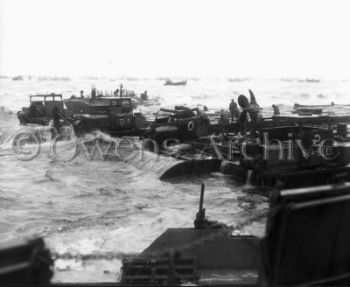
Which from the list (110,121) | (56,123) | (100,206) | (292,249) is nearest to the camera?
(292,249)

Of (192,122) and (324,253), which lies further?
(192,122)

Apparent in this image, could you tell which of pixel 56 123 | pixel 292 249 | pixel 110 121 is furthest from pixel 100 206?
pixel 56 123

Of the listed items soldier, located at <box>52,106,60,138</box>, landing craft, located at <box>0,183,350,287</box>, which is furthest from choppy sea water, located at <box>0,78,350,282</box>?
soldier, located at <box>52,106,60,138</box>

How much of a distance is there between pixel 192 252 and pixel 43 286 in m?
4.64

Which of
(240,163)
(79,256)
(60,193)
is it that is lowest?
(60,193)

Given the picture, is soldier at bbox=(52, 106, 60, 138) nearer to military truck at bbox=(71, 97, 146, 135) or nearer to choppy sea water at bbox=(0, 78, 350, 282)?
military truck at bbox=(71, 97, 146, 135)

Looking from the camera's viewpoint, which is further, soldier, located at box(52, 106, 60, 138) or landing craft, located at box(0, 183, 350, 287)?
soldier, located at box(52, 106, 60, 138)

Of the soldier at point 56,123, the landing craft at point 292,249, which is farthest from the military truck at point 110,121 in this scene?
the landing craft at point 292,249

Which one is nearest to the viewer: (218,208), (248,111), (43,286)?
(43,286)

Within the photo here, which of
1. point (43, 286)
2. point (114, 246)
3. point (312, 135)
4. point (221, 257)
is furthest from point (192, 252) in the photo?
point (312, 135)

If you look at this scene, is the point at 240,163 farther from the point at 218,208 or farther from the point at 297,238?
the point at 297,238

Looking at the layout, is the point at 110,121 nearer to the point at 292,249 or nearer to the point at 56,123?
the point at 56,123

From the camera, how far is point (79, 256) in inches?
193

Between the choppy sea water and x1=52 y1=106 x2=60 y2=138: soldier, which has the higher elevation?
x1=52 y1=106 x2=60 y2=138: soldier
